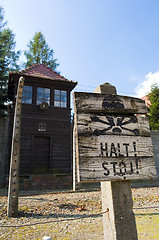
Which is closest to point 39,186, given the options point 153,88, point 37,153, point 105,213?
point 37,153

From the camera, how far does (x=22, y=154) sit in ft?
35.1

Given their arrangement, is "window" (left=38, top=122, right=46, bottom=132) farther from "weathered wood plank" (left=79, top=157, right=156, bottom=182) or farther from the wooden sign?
"weathered wood plank" (left=79, top=157, right=156, bottom=182)

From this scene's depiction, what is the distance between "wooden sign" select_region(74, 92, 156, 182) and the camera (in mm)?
1505

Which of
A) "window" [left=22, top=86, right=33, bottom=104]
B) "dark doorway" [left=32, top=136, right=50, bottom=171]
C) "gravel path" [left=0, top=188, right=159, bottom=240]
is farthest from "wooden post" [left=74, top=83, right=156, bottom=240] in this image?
"window" [left=22, top=86, right=33, bottom=104]

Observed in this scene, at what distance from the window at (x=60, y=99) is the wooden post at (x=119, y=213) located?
1108 cm

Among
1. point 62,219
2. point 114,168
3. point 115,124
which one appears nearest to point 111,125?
point 115,124

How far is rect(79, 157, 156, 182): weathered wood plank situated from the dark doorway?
10187mm

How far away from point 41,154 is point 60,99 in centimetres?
431

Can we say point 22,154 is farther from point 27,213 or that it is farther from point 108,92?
point 108,92

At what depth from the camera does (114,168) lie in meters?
1.53

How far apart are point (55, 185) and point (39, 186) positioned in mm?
994

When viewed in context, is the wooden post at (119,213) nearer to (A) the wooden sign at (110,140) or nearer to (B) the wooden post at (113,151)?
(B) the wooden post at (113,151)

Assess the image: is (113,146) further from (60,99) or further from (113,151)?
(60,99)

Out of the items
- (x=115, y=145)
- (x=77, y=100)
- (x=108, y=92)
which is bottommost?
(x=115, y=145)
